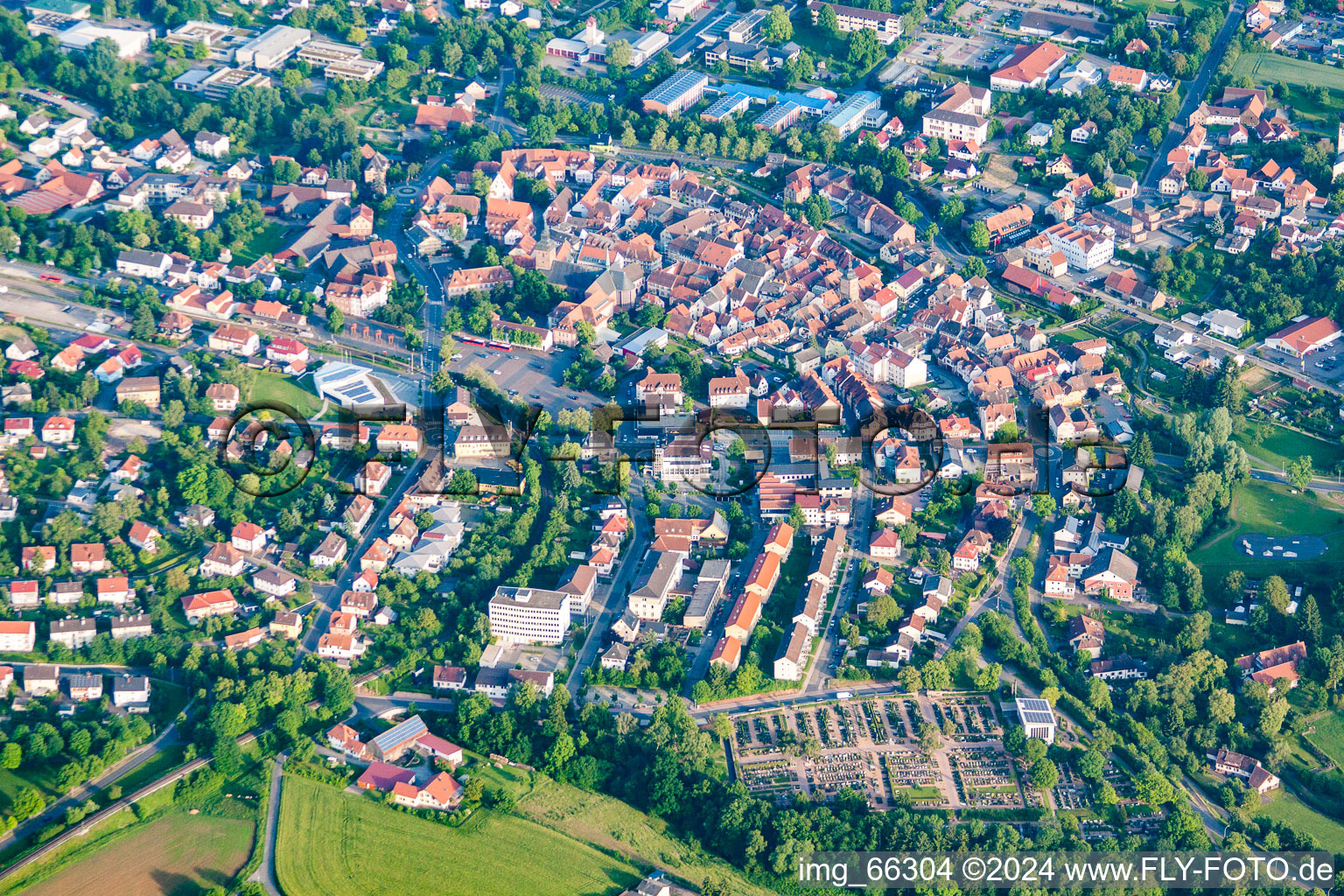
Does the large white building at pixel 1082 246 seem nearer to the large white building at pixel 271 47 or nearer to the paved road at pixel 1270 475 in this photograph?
the paved road at pixel 1270 475

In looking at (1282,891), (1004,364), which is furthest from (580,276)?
(1282,891)

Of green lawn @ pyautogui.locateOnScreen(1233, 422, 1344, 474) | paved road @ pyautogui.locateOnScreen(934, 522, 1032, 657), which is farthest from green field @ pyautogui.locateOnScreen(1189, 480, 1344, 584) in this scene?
paved road @ pyautogui.locateOnScreen(934, 522, 1032, 657)

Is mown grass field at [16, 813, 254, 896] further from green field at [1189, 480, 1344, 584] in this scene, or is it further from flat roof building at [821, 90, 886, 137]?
flat roof building at [821, 90, 886, 137]

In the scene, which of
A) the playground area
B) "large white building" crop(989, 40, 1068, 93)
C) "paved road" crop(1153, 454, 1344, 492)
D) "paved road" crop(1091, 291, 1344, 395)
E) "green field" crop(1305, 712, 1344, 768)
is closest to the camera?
"green field" crop(1305, 712, 1344, 768)

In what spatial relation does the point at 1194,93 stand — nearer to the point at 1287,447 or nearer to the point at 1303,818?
the point at 1287,447

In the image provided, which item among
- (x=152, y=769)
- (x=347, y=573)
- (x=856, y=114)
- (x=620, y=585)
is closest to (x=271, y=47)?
(x=856, y=114)
